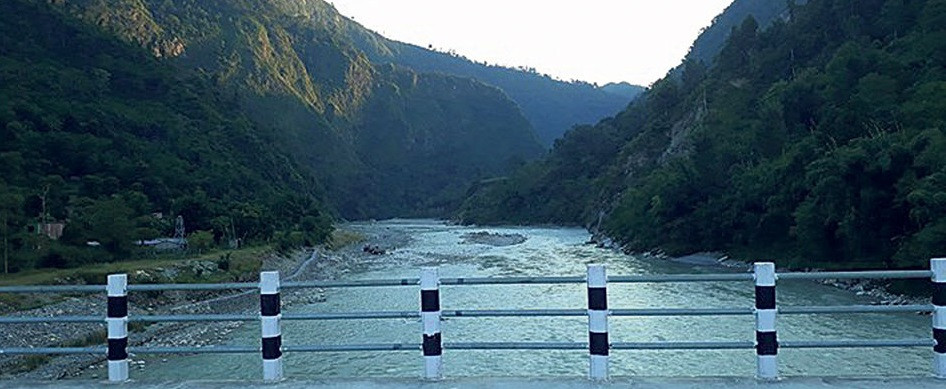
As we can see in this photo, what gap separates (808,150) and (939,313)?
45.9 m

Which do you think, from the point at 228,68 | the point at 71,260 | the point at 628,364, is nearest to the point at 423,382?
the point at 628,364

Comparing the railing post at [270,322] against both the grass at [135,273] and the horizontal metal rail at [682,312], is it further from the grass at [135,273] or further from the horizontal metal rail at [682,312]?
the grass at [135,273]

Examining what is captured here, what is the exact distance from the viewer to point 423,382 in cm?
614

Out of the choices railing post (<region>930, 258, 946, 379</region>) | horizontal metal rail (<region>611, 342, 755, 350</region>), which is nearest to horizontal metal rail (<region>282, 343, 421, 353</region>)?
horizontal metal rail (<region>611, 342, 755, 350</region>)

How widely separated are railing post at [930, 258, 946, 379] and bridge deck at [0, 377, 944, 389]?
15cm

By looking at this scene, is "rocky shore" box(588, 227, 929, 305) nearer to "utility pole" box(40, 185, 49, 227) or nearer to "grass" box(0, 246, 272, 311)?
"grass" box(0, 246, 272, 311)

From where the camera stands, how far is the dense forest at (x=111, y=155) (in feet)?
144

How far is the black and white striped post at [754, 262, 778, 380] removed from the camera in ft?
19.2

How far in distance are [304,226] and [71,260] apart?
34.7 metres

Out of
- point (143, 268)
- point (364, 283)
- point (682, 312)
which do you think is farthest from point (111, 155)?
point (682, 312)

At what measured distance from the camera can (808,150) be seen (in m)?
48.1

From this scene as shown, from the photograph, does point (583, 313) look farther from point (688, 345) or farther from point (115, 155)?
point (115, 155)

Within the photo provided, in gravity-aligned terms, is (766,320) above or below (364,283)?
below

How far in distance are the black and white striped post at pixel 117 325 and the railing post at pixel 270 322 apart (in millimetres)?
1205
